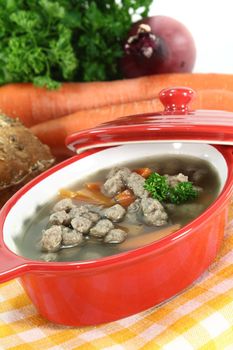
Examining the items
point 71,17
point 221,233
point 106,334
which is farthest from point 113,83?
point 106,334

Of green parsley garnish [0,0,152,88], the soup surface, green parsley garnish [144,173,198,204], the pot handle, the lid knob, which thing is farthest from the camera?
green parsley garnish [0,0,152,88]

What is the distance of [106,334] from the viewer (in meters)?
1.71

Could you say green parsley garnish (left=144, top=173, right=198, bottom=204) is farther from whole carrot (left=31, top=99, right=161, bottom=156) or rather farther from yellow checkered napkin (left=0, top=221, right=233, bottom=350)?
whole carrot (left=31, top=99, right=161, bottom=156)

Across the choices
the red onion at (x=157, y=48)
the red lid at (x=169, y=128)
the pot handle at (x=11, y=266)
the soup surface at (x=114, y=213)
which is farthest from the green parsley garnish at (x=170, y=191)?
the red onion at (x=157, y=48)

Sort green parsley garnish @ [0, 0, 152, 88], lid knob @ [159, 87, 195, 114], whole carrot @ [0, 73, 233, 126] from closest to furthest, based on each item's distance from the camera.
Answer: lid knob @ [159, 87, 195, 114] < green parsley garnish @ [0, 0, 152, 88] < whole carrot @ [0, 73, 233, 126]

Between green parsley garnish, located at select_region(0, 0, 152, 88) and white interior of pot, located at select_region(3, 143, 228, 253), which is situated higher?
green parsley garnish, located at select_region(0, 0, 152, 88)

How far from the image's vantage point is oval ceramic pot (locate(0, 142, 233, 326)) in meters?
1.59

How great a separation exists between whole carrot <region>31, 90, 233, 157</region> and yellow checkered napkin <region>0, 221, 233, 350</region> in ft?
4.25

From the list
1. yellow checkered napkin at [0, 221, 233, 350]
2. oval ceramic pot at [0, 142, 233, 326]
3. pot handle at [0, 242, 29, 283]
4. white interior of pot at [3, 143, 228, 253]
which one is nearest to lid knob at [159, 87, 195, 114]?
white interior of pot at [3, 143, 228, 253]

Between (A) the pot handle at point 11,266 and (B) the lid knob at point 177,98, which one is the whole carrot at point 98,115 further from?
(A) the pot handle at point 11,266

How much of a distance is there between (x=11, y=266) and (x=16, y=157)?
3.68 ft

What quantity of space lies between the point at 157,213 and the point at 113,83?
5.61 ft

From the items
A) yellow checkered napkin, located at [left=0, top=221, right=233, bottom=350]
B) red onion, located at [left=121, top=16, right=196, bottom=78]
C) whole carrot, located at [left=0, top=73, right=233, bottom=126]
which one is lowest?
yellow checkered napkin, located at [left=0, top=221, right=233, bottom=350]

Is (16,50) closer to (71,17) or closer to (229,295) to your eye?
(71,17)
